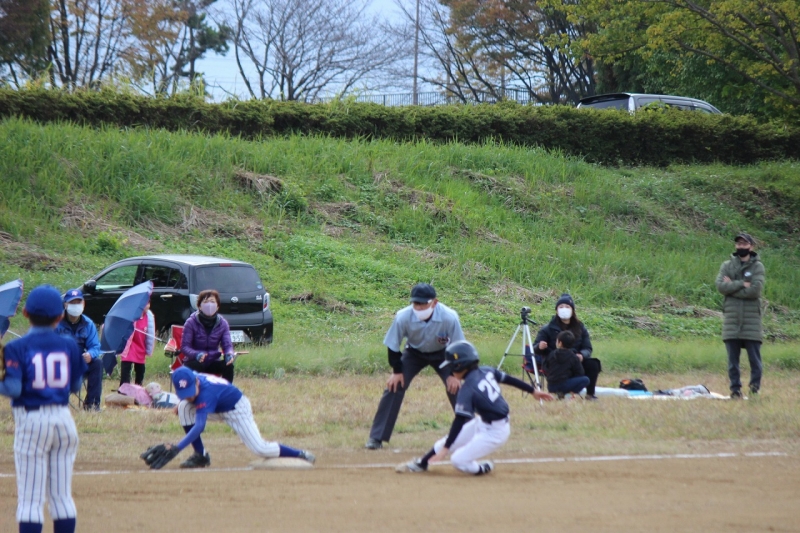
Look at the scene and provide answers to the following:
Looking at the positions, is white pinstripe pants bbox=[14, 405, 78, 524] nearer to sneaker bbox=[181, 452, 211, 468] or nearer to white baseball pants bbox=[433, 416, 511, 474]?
sneaker bbox=[181, 452, 211, 468]

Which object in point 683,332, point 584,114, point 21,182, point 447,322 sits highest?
point 584,114

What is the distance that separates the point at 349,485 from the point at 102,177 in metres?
14.8

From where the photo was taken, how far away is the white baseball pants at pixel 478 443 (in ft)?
22.6

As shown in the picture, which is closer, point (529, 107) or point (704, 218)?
point (704, 218)

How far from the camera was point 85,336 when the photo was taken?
31.7 ft

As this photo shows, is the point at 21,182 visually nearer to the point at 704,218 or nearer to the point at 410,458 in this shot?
the point at 410,458

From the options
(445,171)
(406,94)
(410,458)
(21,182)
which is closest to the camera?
(410,458)

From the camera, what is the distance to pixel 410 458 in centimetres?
787

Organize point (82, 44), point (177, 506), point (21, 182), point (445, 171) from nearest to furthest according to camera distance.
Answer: point (177, 506), point (21, 182), point (445, 171), point (82, 44)

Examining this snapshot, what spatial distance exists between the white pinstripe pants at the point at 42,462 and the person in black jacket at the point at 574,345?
671 cm

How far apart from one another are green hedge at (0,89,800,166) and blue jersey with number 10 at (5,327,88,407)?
17.5 m

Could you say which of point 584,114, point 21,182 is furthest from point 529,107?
point 21,182

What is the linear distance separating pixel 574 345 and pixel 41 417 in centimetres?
713

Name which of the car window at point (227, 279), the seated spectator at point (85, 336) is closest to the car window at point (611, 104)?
the car window at point (227, 279)
